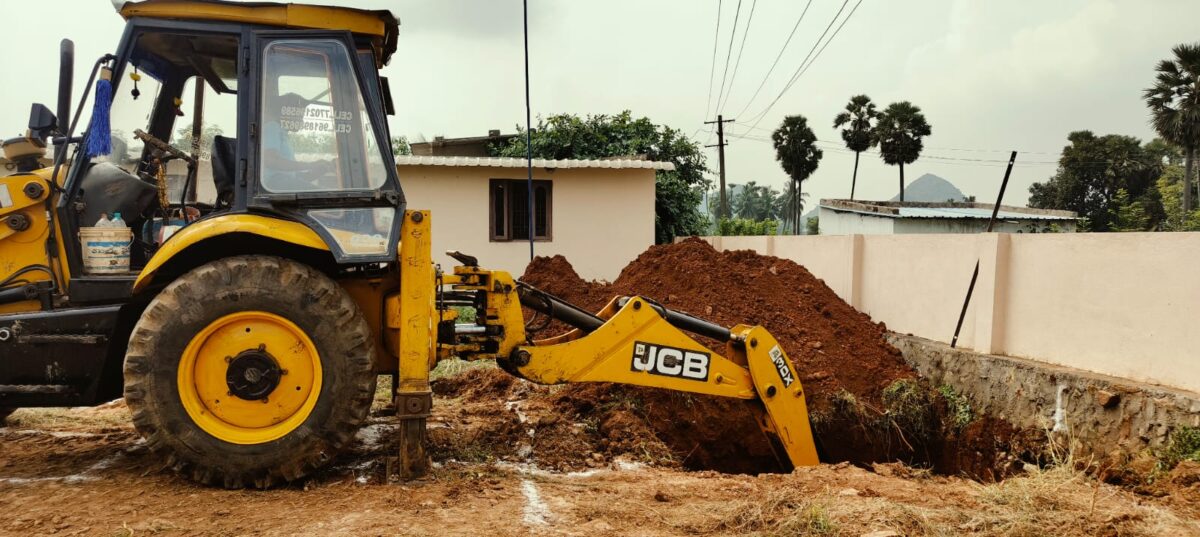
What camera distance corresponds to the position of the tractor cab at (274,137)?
4.33 m

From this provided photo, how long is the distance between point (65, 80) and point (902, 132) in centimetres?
4372

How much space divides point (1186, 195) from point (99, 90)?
32.7 metres

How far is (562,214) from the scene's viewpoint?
585 inches

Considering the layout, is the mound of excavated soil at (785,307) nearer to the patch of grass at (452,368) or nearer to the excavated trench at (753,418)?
the excavated trench at (753,418)

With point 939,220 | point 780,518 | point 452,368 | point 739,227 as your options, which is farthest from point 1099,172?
point 780,518

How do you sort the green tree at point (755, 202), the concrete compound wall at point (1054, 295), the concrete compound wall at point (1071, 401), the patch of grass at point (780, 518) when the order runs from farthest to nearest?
the green tree at point (755, 202) < the concrete compound wall at point (1054, 295) < the concrete compound wall at point (1071, 401) < the patch of grass at point (780, 518)

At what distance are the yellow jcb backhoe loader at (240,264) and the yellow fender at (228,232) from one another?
0.01m

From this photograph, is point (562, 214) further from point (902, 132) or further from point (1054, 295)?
point (902, 132)

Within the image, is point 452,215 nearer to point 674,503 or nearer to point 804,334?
point 804,334

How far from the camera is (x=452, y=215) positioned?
46.9 ft

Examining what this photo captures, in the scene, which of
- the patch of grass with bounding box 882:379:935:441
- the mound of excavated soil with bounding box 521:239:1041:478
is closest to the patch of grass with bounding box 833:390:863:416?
the mound of excavated soil with bounding box 521:239:1041:478

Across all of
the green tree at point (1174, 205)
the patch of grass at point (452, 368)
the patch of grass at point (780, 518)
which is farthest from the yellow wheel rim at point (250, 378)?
the green tree at point (1174, 205)

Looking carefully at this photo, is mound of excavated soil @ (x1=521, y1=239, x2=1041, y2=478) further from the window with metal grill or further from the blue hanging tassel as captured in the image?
the window with metal grill

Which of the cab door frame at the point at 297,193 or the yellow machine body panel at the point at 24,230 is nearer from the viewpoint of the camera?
the cab door frame at the point at 297,193
